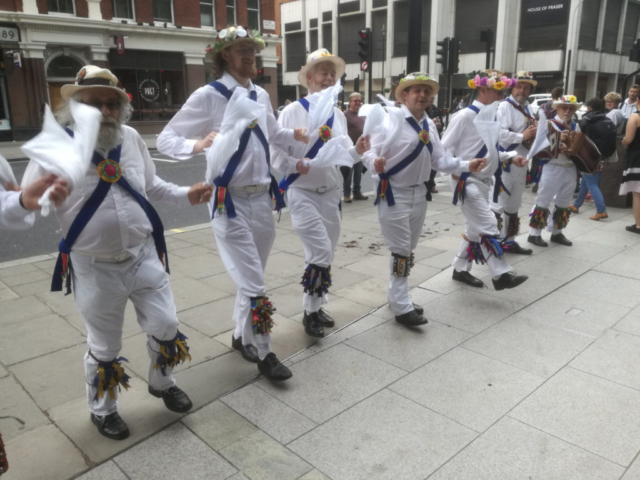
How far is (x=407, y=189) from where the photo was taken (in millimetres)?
4387

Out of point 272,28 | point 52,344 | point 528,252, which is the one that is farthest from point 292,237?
point 272,28

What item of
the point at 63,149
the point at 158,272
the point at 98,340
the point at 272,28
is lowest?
the point at 98,340

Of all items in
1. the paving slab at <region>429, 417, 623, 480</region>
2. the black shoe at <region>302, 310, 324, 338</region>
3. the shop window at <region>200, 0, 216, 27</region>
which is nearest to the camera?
the paving slab at <region>429, 417, 623, 480</region>

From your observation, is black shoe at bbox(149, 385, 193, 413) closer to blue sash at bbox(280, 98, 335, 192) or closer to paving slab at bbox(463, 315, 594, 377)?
blue sash at bbox(280, 98, 335, 192)

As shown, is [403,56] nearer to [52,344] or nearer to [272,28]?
[272,28]

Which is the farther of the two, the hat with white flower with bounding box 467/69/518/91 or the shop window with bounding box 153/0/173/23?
the shop window with bounding box 153/0/173/23

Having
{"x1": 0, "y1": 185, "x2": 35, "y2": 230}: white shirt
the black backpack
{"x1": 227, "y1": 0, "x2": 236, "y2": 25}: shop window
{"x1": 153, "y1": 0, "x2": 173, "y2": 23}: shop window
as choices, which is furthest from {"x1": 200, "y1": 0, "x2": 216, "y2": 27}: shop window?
{"x1": 0, "y1": 185, "x2": 35, "y2": 230}: white shirt

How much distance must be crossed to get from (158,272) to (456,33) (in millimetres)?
43625

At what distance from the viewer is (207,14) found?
28609 millimetres

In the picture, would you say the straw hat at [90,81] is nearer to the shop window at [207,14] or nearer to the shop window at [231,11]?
the shop window at [207,14]

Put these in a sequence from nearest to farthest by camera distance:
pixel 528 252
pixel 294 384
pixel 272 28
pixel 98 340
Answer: pixel 98 340, pixel 294 384, pixel 528 252, pixel 272 28

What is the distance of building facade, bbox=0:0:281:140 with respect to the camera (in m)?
22.1

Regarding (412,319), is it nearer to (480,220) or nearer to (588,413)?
(480,220)

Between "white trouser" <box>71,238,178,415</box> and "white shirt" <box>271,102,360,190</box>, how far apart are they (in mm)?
1437
